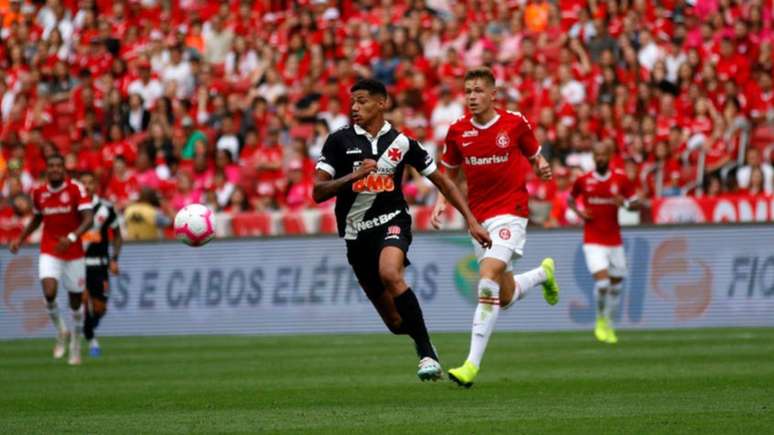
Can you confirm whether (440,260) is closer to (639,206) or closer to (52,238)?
(639,206)

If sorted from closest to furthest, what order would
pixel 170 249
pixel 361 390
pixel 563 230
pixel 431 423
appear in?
pixel 431 423 → pixel 361 390 → pixel 563 230 → pixel 170 249

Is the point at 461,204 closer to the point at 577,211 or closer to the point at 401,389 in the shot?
the point at 401,389

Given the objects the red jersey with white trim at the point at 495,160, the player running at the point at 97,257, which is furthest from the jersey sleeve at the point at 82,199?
the red jersey with white trim at the point at 495,160

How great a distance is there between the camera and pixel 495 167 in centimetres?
1379

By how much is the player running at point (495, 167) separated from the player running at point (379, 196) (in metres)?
0.68

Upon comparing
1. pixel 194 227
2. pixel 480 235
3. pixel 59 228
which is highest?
pixel 480 235

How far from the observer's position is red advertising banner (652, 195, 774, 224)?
22.7 m

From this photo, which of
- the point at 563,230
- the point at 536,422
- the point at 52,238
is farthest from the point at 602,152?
the point at 536,422

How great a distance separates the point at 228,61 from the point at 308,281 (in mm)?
8501

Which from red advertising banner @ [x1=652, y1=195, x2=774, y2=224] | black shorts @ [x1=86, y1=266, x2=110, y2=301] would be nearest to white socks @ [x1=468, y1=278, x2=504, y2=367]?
black shorts @ [x1=86, y1=266, x2=110, y2=301]

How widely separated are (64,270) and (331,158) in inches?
305

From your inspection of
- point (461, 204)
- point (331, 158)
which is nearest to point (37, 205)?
point (331, 158)

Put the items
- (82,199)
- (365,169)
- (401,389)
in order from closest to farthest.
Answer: (365,169), (401,389), (82,199)

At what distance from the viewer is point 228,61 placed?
32.0m
